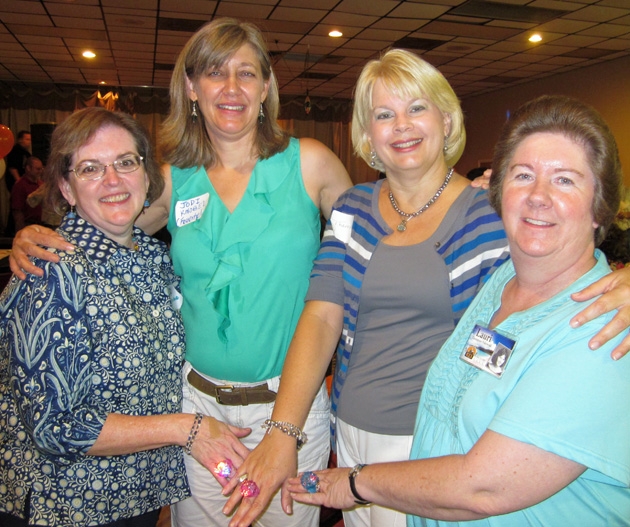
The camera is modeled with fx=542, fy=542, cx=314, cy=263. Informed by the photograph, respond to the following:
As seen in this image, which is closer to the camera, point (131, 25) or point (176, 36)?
point (131, 25)

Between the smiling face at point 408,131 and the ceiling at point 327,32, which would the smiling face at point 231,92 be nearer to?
the smiling face at point 408,131

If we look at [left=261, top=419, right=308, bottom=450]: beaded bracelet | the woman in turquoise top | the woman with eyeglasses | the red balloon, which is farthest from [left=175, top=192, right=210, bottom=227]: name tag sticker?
the red balloon

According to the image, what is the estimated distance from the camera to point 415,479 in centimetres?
117

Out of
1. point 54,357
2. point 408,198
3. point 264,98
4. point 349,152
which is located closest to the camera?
point 54,357

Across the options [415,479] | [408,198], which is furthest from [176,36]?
[415,479]

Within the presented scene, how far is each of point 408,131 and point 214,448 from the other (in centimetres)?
106

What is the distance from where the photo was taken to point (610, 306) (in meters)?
1.03

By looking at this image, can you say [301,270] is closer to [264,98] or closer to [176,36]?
[264,98]

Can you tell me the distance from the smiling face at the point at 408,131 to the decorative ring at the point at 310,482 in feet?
2.94

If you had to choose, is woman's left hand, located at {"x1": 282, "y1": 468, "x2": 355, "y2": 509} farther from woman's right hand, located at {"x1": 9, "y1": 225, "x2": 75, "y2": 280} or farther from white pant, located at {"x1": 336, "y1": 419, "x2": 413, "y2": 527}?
woman's right hand, located at {"x1": 9, "y1": 225, "x2": 75, "y2": 280}

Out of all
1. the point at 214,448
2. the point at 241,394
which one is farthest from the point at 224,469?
the point at 241,394

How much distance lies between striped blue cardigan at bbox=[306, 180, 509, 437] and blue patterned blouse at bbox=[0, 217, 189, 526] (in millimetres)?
541

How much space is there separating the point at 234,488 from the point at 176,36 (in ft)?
25.7

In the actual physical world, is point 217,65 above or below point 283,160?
above
